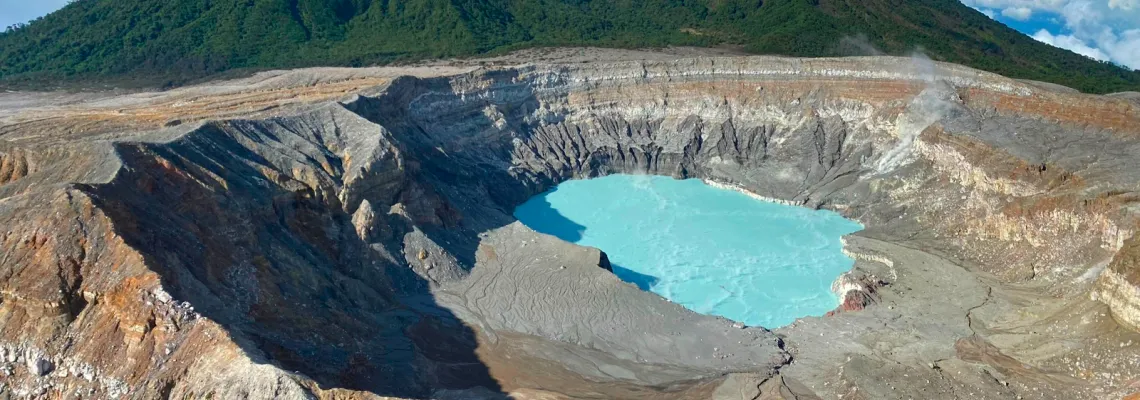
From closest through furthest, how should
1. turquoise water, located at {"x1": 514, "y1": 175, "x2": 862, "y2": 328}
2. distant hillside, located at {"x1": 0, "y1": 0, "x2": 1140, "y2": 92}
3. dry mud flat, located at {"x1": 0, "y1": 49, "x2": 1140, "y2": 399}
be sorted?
1. dry mud flat, located at {"x1": 0, "y1": 49, "x2": 1140, "y2": 399}
2. turquoise water, located at {"x1": 514, "y1": 175, "x2": 862, "y2": 328}
3. distant hillside, located at {"x1": 0, "y1": 0, "x2": 1140, "y2": 92}

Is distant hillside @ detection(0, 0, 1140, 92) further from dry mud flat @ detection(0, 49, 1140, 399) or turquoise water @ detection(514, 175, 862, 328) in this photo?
turquoise water @ detection(514, 175, 862, 328)

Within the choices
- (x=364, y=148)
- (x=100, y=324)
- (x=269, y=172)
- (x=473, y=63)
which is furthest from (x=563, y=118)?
(x=100, y=324)

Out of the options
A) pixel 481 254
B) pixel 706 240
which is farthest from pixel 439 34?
pixel 481 254

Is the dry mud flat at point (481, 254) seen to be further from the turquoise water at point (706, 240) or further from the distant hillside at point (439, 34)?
the distant hillside at point (439, 34)

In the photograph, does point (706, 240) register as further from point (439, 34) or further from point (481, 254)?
point (439, 34)

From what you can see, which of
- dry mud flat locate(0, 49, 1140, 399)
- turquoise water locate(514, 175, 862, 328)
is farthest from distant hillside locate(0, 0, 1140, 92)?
turquoise water locate(514, 175, 862, 328)

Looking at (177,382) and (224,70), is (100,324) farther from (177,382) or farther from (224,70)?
(224,70)

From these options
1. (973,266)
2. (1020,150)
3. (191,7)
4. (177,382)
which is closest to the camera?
(177,382)
